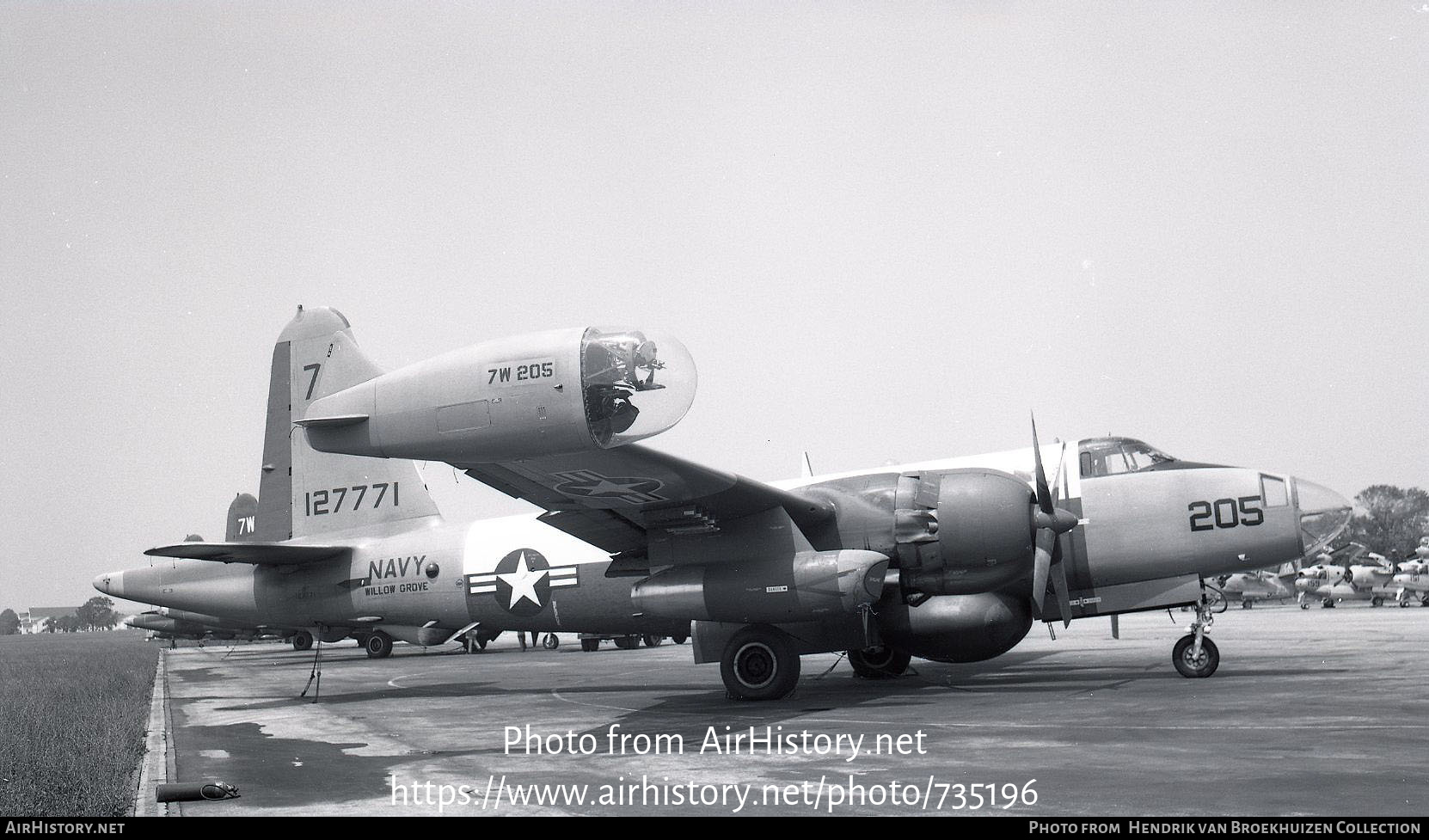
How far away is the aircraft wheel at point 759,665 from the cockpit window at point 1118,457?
564 cm

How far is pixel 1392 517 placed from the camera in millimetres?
108375

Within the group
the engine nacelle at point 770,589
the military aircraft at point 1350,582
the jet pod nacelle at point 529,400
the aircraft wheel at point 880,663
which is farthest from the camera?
the military aircraft at point 1350,582

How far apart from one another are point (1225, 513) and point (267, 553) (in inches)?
640

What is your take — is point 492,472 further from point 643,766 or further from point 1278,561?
point 1278,561

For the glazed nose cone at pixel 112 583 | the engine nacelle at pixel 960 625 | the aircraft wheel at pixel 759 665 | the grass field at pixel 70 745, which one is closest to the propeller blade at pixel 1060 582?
the engine nacelle at pixel 960 625

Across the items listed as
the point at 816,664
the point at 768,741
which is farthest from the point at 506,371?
the point at 816,664

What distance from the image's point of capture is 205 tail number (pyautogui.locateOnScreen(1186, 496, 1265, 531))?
15.9 metres

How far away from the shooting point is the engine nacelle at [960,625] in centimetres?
1595

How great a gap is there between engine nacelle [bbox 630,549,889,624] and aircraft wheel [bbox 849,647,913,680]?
4422mm

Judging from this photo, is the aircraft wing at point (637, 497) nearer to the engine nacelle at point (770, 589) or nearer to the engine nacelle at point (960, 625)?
the engine nacelle at point (770, 589)

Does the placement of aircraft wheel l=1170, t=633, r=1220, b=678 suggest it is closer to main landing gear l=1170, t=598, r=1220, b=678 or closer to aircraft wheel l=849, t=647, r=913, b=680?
main landing gear l=1170, t=598, r=1220, b=678
